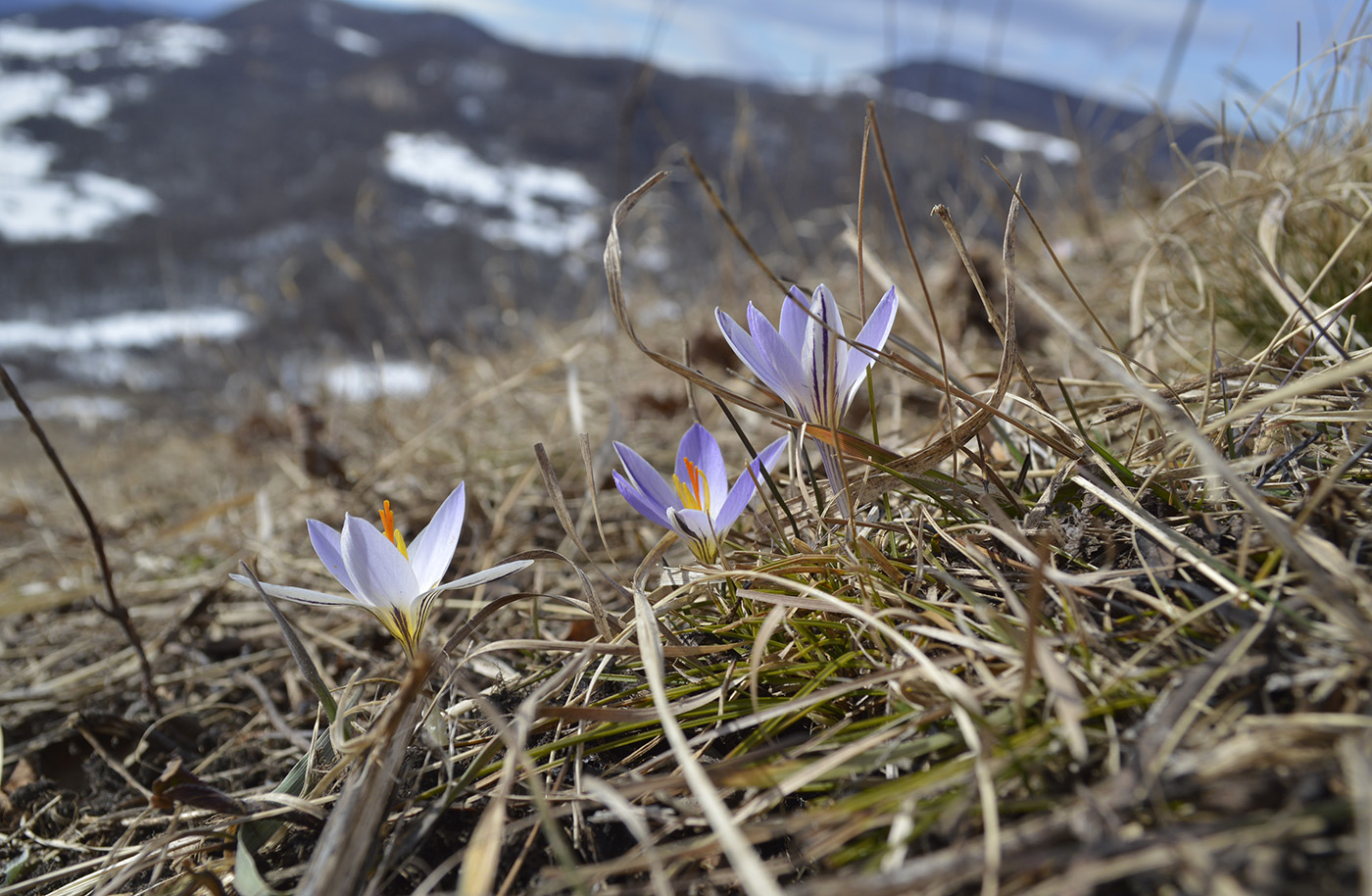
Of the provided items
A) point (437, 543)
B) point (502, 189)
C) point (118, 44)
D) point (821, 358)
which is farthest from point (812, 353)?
point (118, 44)

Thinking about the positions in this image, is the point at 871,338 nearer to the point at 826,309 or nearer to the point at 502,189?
the point at 826,309

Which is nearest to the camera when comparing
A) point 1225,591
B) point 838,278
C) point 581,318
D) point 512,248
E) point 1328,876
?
point 1328,876

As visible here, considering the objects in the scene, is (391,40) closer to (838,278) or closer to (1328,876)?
(838,278)

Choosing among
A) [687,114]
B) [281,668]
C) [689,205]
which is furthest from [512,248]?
[281,668]

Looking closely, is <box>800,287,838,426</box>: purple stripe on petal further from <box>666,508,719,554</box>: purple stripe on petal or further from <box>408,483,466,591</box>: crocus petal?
<box>408,483,466,591</box>: crocus petal

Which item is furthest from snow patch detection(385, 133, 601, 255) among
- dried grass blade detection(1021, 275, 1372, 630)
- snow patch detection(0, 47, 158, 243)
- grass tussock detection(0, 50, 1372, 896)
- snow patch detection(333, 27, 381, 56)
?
dried grass blade detection(1021, 275, 1372, 630)

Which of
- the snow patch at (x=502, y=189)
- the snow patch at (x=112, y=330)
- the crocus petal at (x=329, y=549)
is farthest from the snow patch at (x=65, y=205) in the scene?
the crocus petal at (x=329, y=549)
